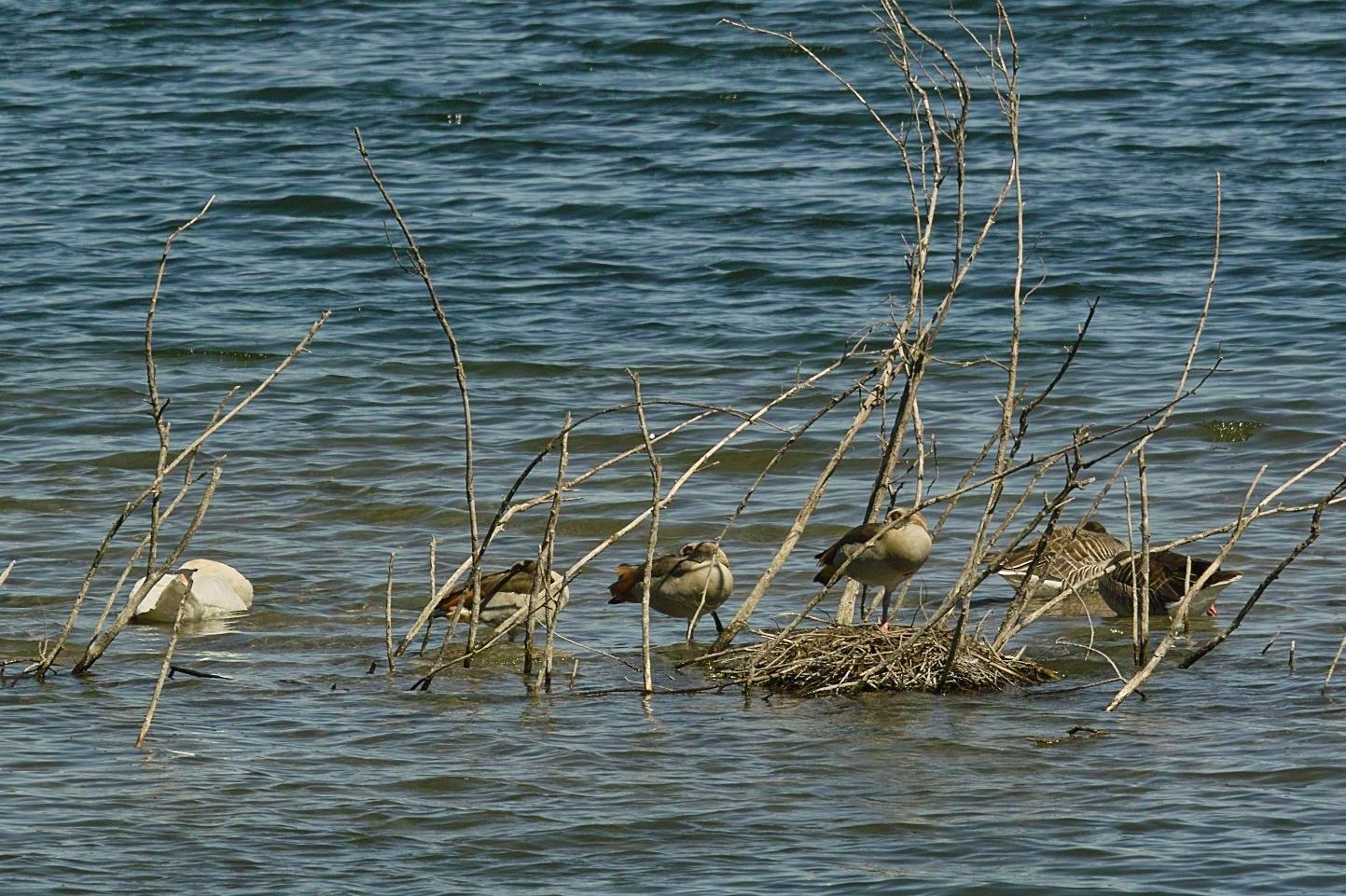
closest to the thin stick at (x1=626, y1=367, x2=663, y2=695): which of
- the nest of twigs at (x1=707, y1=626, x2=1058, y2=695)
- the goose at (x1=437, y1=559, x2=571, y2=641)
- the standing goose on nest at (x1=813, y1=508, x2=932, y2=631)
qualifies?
the nest of twigs at (x1=707, y1=626, x2=1058, y2=695)

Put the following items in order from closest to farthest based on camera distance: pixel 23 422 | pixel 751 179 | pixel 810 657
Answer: pixel 810 657, pixel 23 422, pixel 751 179

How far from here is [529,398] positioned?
13289mm

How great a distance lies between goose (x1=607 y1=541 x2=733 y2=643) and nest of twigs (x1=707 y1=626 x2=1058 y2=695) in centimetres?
43

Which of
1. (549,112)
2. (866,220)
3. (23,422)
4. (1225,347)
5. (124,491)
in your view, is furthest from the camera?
(549,112)

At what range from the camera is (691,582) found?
308 inches

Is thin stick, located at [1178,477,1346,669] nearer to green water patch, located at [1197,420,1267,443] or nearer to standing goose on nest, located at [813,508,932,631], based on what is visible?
standing goose on nest, located at [813,508,932,631]

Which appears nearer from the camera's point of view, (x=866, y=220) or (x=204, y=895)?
(x=204, y=895)

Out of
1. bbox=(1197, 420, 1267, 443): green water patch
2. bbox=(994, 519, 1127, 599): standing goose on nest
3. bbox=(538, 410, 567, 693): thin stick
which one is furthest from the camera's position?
bbox=(1197, 420, 1267, 443): green water patch

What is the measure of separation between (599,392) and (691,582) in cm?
564

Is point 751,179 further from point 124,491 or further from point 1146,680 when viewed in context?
point 1146,680

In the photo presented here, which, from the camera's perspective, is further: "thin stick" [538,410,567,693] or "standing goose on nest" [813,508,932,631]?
"standing goose on nest" [813,508,932,631]

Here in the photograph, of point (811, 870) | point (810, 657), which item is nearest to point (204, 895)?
point (811, 870)

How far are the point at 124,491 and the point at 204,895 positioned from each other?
5929 mm

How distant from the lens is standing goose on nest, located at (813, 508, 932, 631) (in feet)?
23.5
